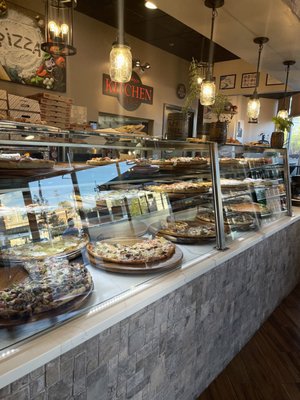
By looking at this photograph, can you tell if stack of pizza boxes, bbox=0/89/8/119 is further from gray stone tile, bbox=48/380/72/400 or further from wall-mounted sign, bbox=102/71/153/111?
gray stone tile, bbox=48/380/72/400

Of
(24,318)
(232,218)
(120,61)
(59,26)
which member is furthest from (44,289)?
(120,61)

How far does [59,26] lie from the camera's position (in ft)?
8.34

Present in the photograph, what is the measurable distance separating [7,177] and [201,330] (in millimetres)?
1442

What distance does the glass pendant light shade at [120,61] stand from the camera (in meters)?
2.91

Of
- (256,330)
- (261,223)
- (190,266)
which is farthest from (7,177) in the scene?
(256,330)

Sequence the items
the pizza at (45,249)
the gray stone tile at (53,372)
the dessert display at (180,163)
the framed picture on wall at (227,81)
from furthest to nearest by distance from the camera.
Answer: the framed picture on wall at (227,81) → the dessert display at (180,163) → the pizza at (45,249) → the gray stone tile at (53,372)

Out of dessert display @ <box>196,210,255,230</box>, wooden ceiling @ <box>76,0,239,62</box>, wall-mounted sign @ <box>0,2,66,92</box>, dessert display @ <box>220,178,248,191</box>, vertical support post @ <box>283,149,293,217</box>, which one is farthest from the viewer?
wooden ceiling @ <box>76,0,239,62</box>

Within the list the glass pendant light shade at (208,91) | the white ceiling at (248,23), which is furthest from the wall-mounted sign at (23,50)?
the glass pendant light shade at (208,91)

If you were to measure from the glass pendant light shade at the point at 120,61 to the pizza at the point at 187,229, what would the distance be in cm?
162

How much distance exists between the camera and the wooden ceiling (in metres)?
4.98

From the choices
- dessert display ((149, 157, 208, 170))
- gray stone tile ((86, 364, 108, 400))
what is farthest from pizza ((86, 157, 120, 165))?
gray stone tile ((86, 364, 108, 400))

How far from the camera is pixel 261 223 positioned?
2883 millimetres

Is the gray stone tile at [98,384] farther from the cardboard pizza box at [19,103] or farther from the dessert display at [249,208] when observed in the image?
the cardboard pizza box at [19,103]

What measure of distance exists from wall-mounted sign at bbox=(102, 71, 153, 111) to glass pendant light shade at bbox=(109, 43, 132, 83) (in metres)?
2.97
